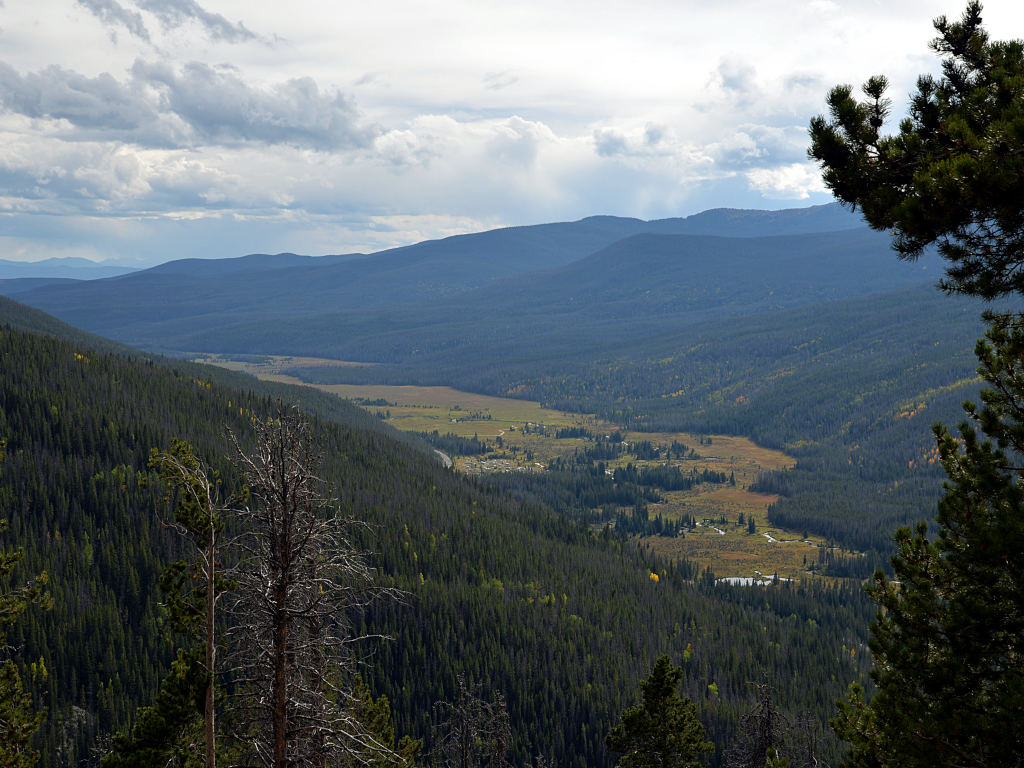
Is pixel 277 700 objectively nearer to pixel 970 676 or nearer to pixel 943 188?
pixel 970 676

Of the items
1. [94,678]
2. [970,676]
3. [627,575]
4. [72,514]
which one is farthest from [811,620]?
[970,676]

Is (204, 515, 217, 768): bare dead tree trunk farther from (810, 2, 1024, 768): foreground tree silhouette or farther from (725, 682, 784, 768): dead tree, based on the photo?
(725, 682, 784, 768): dead tree

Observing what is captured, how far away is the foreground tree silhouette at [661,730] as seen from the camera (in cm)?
3409

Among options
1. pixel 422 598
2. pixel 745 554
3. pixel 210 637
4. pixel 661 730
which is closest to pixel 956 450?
pixel 210 637

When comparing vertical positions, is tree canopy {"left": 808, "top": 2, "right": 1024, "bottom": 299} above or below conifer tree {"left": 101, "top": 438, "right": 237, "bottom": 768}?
above

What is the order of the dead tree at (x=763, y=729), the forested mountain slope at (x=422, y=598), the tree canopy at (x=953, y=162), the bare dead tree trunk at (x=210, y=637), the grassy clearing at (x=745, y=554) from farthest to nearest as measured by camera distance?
the grassy clearing at (x=745, y=554), the forested mountain slope at (x=422, y=598), the dead tree at (x=763, y=729), the bare dead tree trunk at (x=210, y=637), the tree canopy at (x=953, y=162)

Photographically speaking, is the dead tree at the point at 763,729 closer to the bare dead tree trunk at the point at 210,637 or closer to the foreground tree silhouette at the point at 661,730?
the foreground tree silhouette at the point at 661,730

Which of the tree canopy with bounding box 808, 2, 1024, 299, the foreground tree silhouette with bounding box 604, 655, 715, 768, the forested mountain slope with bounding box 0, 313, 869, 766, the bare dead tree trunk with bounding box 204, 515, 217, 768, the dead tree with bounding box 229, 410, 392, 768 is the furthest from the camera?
the forested mountain slope with bounding box 0, 313, 869, 766

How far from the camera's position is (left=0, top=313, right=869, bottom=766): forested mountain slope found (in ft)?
298

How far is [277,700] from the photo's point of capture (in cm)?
1952

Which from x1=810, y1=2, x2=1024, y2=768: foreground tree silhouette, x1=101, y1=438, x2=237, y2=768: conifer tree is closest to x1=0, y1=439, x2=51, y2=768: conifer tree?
x1=101, y1=438, x2=237, y2=768: conifer tree

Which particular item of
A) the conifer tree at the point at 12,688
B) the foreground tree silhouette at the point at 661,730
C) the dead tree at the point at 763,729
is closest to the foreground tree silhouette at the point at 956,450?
the foreground tree silhouette at the point at 661,730

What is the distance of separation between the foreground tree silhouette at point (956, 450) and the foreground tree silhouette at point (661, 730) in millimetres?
15121

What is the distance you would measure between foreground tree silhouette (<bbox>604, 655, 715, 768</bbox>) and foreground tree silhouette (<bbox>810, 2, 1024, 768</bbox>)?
15.1 metres
